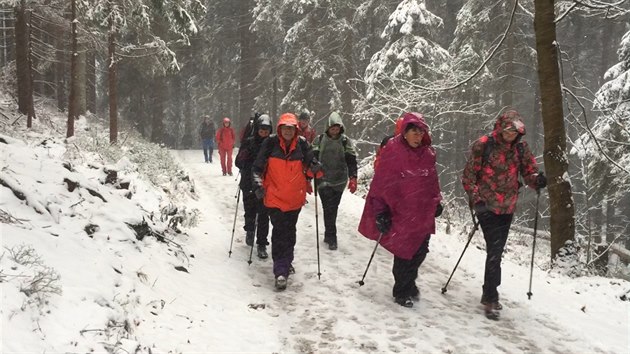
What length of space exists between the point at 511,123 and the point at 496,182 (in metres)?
0.72

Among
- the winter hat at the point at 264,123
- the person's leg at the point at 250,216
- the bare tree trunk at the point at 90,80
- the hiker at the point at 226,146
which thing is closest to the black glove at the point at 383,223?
the winter hat at the point at 264,123

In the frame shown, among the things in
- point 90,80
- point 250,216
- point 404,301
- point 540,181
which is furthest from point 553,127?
point 90,80

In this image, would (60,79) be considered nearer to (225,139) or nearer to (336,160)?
(225,139)

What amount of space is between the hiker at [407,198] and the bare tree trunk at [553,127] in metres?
2.72

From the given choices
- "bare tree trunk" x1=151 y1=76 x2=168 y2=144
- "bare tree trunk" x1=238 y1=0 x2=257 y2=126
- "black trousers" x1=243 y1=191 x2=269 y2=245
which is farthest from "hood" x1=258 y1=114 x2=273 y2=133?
"bare tree trunk" x1=238 y1=0 x2=257 y2=126

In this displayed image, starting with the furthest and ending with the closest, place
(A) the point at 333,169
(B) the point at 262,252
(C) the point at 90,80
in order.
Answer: (C) the point at 90,80 → (A) the point at 333,169 → (B) the point at 262,252

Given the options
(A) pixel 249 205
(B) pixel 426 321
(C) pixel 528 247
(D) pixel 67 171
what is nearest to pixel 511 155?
(B) pixel 426 321

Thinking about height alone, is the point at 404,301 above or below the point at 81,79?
below

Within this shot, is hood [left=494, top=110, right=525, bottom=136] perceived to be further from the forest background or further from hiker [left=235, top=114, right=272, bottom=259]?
hiker [left=235, top=114, right=272, bottom=259]

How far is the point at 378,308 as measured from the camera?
18.4ft

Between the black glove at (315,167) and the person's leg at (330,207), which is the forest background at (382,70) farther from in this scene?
the black glove at (315,167)

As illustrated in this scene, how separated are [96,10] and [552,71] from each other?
11.9 m

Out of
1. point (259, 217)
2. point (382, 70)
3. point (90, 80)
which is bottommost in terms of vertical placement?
point (259, 217)

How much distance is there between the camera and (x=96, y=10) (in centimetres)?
1271
